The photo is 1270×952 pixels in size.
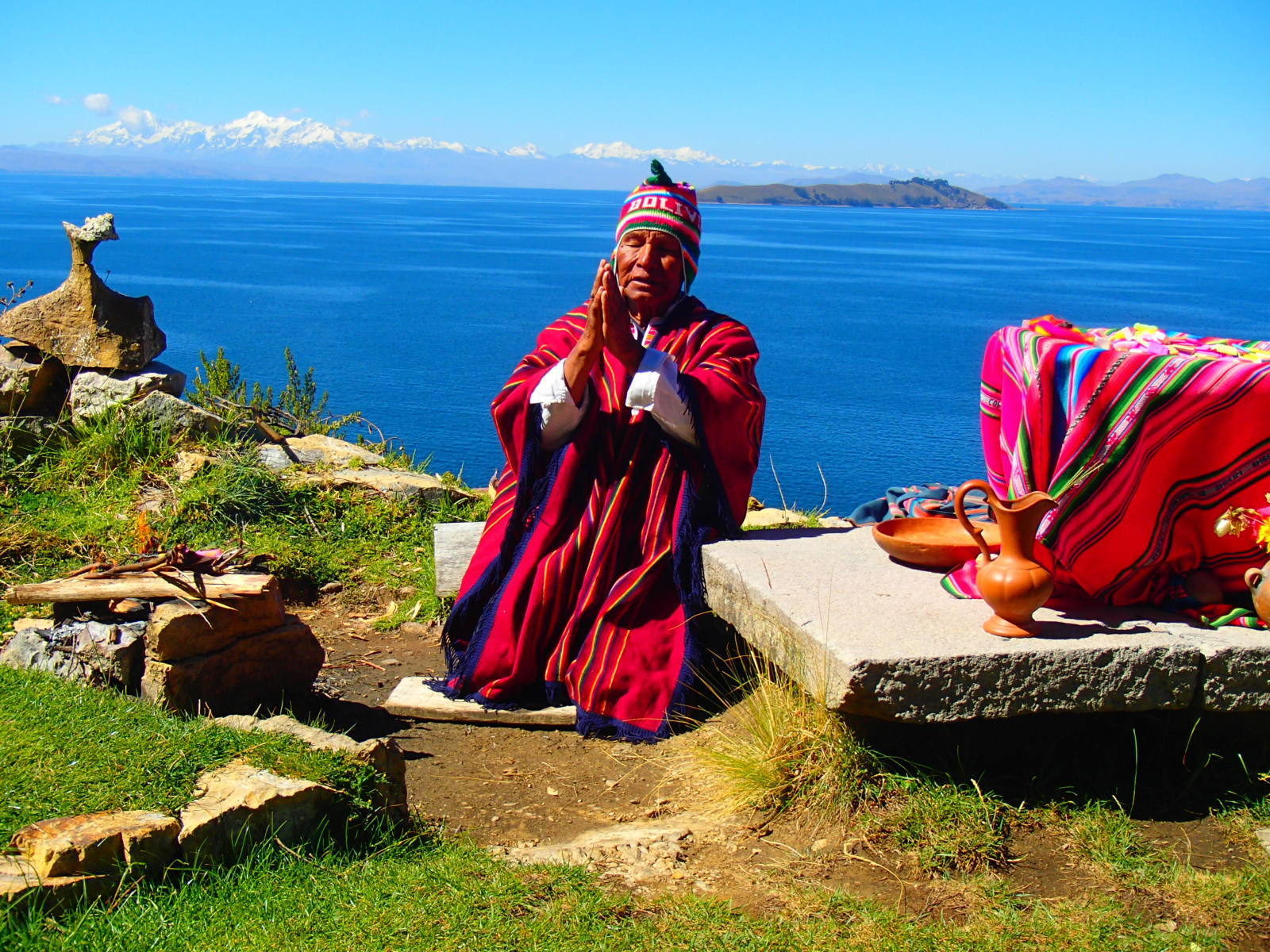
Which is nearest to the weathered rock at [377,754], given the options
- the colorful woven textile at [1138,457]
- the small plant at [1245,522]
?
the colorful woven textile at [1138,457]

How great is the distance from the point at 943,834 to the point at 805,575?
1.15 metres

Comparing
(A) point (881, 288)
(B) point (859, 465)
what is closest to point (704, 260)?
(A) point (881, 288)

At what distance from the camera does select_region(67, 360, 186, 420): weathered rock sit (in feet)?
23.4

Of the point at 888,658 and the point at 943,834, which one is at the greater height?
the point at 888,658

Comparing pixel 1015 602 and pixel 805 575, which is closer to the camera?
pixel 1015 602

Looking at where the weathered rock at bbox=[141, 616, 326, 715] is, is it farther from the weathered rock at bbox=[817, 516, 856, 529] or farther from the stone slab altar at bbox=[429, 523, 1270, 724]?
the weathered rock at bbox=[817, 516, 856, 529]

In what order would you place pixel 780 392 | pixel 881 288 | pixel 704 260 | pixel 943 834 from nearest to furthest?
pixel 943 834, pixel 780 392, pixel 881 288, pixel 704 260

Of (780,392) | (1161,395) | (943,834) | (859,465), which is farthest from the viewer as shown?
(780,392)

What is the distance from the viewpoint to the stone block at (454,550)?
5.62 meters

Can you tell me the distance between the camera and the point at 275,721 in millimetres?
3742

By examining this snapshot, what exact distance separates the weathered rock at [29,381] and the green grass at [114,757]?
3.68 metres

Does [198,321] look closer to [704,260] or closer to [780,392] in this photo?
[780,392]

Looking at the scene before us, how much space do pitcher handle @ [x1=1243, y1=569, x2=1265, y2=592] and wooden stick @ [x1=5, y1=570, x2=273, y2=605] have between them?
342 cm

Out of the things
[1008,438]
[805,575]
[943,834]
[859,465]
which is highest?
[1008,438]
